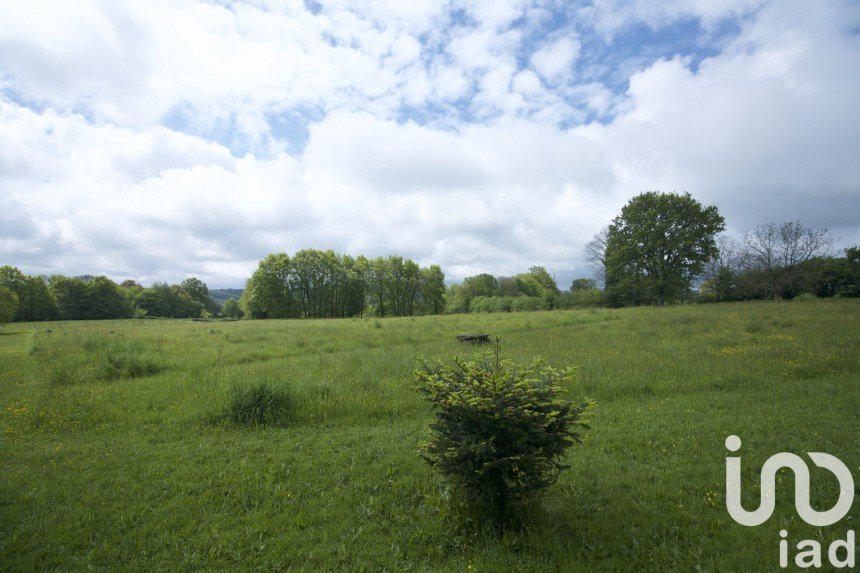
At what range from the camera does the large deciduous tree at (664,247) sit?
43.1 meters

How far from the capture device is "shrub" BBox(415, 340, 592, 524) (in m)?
4.56

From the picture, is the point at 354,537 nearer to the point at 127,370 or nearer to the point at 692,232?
the point at 127,370

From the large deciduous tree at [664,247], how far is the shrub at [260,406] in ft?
148

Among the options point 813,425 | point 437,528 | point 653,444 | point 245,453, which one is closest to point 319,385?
point 245,453

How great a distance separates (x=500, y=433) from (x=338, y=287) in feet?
232

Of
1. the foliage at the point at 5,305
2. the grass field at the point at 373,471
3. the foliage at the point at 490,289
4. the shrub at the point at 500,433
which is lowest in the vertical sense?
the grass field at the point at 373,471

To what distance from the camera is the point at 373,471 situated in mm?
6777

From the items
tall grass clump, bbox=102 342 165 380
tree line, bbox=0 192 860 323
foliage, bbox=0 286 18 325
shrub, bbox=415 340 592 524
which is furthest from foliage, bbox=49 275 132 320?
shrub, bbox=415 340 592 524

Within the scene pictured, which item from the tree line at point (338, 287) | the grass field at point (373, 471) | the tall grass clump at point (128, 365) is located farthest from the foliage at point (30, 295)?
the grass field at point (373, 471)

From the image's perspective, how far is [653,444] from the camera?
7.30m

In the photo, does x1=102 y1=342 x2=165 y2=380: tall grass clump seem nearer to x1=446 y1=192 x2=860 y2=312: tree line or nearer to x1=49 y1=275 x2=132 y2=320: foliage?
x1=446 y1=192 x2=860 y2=312: tree line

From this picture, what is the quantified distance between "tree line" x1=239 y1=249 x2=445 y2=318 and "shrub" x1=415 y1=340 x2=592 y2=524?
67.1 m

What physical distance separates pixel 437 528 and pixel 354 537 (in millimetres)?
1133

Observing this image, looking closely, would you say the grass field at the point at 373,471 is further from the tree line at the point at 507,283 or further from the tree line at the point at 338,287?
the tree line at the point at 338,287
